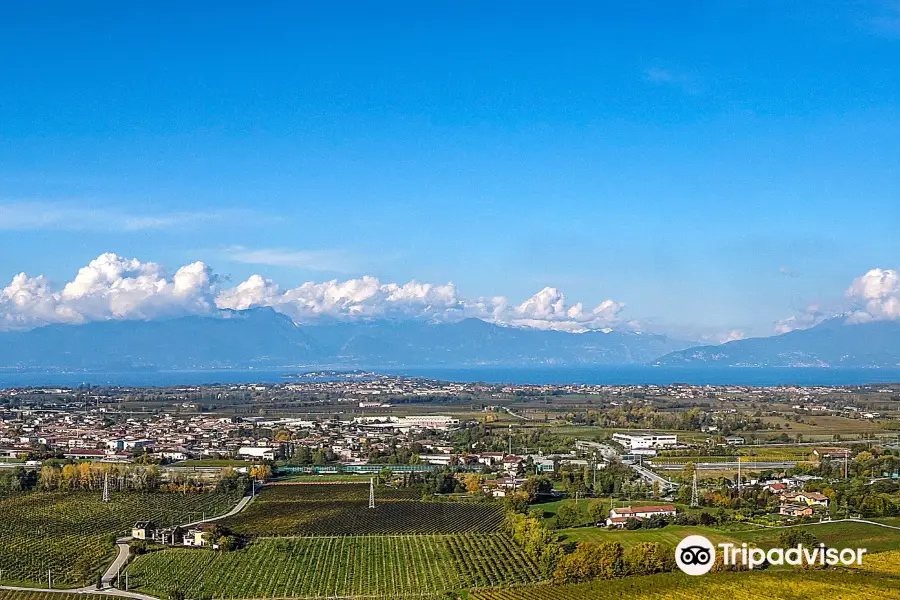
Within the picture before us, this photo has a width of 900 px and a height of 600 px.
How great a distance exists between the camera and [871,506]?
34531 millimetres

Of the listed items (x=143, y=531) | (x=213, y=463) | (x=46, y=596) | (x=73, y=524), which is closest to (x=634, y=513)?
(x=143, y=531)

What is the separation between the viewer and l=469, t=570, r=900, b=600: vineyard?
73.2 ft

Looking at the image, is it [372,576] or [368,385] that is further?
[368,385]

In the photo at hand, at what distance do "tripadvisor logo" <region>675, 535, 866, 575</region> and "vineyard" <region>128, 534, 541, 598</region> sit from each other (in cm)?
407

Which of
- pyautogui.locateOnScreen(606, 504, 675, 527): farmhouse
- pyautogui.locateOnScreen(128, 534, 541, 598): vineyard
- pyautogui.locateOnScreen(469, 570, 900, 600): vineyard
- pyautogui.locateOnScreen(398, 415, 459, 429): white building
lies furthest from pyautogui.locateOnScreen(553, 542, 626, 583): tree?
pyautogui.locateOnScreen(398, 415, 459, 429): white building

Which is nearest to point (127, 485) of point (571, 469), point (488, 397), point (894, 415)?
point (571, 469)

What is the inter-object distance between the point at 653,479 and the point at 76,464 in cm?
2646

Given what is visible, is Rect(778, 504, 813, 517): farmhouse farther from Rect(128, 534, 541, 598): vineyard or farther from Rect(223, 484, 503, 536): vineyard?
Rect(128, 534, 541, 598): vineyard

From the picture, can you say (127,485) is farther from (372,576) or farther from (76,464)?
(372,576)

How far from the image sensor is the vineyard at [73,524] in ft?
88.8

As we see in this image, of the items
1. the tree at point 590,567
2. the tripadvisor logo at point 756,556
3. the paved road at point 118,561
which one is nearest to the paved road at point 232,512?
the paved road at point 118,561

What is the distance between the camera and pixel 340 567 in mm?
27516

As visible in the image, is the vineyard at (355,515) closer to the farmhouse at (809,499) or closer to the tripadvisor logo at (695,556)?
the tripadvisor logo at (695,556)

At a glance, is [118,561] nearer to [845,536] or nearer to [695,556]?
[695,556]
